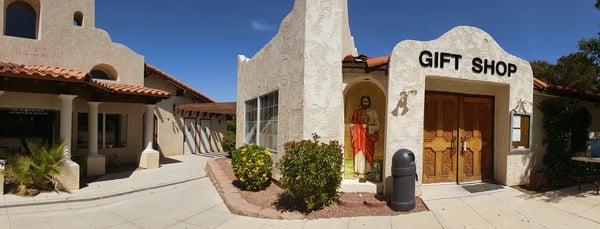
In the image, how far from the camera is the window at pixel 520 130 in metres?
8.85

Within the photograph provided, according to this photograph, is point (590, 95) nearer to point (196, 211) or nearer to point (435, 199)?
point (435, 199)

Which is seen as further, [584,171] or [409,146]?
[584,171]

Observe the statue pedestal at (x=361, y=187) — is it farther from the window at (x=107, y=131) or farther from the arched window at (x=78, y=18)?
the arched window at (x=78, y=18)

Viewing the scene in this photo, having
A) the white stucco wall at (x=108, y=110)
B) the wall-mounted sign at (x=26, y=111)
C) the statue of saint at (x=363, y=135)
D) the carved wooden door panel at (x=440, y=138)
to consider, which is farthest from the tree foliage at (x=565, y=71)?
the wall-mounted sign at (x=26, y=111)

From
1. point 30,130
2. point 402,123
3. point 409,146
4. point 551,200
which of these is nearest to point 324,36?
point 402,123

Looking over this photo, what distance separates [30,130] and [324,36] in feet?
33.4

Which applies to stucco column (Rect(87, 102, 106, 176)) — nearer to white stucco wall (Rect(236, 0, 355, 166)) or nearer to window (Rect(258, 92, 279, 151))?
window (Rect(258, 92, 279, 151))

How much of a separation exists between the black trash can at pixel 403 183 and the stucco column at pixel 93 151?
9652mm

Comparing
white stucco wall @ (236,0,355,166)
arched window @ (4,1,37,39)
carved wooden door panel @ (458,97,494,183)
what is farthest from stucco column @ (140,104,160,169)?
carved wooden door panel @ (458,97,494,183)

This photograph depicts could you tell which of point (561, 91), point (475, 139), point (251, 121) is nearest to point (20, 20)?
point (251, 121)

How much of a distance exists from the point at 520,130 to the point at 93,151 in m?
12.9

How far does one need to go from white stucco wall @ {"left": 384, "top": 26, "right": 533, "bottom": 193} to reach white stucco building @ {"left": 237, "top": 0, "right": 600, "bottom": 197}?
0.07 ft

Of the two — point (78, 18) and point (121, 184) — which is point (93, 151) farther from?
point (78, 18)

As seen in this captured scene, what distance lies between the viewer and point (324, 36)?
7.63 m
